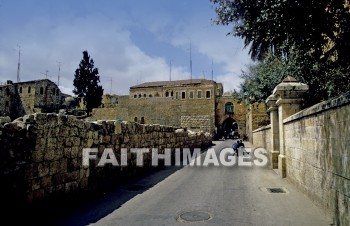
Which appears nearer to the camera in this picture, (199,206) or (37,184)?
(37,184)

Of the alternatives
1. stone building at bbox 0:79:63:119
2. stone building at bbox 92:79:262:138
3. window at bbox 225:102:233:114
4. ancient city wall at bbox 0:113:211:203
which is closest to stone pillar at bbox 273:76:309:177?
ancient city wall at bbox 0:113:211:203

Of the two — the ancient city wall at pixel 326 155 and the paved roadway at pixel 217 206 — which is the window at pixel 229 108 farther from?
the ancient city wall at pixel 326 155

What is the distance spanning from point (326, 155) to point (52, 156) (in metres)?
5.38

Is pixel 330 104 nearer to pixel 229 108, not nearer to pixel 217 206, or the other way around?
pixel 217 206

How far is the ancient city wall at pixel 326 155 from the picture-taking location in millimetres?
3988

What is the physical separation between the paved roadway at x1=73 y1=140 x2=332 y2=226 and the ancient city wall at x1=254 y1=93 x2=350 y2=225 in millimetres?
383

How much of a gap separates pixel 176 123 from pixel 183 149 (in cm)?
3041

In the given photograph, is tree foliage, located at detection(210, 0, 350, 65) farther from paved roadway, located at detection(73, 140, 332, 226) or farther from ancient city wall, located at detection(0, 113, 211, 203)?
ancient city wall, located at detection(0, 113, 211, 203)

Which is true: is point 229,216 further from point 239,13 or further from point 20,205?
point 239,13

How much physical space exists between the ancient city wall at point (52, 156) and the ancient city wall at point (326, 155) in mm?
5280

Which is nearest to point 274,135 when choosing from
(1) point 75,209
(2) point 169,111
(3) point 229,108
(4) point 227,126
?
(1) point 75,209

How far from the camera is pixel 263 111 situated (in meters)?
32.2

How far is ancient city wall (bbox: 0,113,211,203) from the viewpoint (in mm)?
4630

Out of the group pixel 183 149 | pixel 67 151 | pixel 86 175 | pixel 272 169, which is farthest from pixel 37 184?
pixel 183 149
